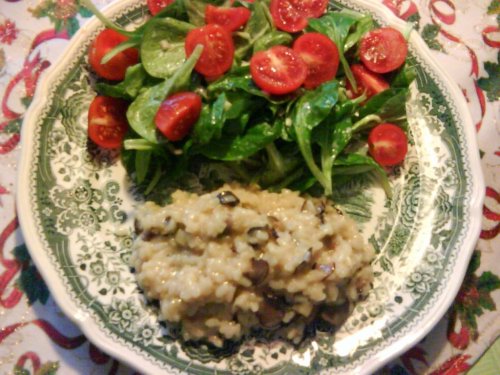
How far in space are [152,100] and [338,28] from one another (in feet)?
3.74

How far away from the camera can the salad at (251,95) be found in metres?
2.69

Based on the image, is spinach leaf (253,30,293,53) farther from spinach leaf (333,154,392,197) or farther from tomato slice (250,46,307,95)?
spinach leaf (333,154,392,197)

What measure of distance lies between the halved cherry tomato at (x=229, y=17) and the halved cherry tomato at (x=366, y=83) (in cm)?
71

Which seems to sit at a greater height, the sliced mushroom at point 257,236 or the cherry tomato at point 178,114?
the cherry tomato at point 178,114

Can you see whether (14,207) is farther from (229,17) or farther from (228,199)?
(229,17)

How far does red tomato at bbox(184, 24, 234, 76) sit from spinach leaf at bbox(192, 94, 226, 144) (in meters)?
0.19

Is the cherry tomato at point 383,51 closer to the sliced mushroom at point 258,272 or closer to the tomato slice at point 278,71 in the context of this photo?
the tomato slice at point 278,71

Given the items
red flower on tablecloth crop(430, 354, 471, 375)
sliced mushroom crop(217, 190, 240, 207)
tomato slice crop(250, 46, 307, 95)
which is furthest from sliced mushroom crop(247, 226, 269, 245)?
red flower on tablecloth crop(430, 354, 471, 375)

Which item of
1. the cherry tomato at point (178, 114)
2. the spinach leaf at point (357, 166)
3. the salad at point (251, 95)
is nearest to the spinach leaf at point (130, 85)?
the salad at point (251, 95)

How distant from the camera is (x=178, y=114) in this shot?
262 cm

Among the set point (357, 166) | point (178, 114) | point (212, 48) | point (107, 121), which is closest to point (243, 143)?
point (178, 114)

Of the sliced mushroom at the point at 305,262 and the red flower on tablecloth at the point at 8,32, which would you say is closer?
the sliced mushroom at the point at 305,262

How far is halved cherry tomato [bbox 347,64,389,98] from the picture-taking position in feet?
9.63

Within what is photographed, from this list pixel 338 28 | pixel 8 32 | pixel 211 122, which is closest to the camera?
pixel 211 122
